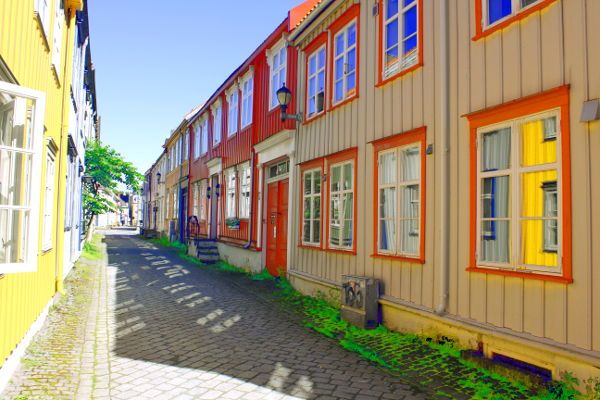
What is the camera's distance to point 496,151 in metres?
5.32

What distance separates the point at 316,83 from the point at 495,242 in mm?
6103

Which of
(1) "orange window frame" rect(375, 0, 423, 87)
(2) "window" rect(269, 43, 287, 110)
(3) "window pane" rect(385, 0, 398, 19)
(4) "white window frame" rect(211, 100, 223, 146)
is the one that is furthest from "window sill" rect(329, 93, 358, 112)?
(4) "white window frame" rect(211, 100, 223, 146)

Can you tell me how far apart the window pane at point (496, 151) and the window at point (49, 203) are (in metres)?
6.42

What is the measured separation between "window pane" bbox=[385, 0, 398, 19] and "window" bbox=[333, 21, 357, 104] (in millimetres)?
1062

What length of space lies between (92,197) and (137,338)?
45.3ft

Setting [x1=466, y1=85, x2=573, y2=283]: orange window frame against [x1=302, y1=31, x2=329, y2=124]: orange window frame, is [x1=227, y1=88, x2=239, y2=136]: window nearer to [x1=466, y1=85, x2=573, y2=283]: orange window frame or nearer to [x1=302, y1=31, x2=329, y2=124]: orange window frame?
[x1=302, y1=31, x2=329, y2=124]: orange window frame

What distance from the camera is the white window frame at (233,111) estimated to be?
16.1 meters

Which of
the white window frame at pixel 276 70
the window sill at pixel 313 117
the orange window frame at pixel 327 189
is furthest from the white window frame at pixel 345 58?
the white window frame at pixel 276 70

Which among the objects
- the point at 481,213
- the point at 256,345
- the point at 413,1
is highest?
the point at 413,1

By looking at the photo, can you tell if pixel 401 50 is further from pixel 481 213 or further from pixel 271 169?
pixel 271 169

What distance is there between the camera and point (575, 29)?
14.6 feet

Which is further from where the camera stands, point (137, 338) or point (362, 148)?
point (362, 148)

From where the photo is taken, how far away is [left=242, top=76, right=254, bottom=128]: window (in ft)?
48.5

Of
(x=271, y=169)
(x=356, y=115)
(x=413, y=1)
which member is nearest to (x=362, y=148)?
(x=356, y=115)
